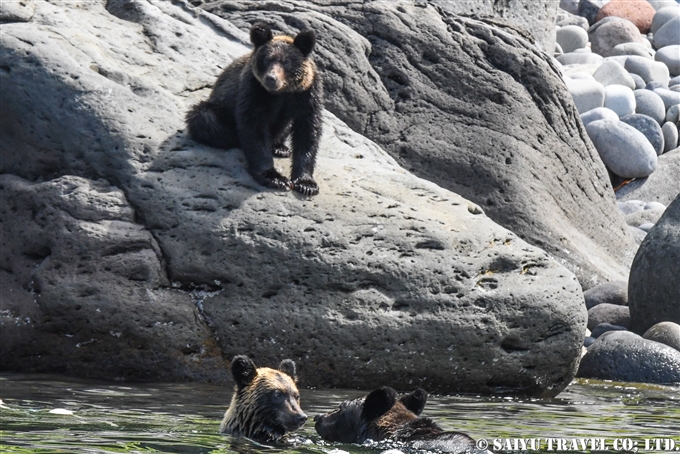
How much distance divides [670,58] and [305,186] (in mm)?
24358

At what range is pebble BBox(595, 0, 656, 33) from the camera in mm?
35719

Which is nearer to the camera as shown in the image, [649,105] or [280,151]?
[280,151]

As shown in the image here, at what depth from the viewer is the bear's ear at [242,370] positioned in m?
6.88

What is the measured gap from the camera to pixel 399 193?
1072 centimetres

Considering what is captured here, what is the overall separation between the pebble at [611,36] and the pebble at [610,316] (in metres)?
20.7

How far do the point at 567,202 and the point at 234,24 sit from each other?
547cm

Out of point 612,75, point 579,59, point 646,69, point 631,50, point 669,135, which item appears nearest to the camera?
point 669,135

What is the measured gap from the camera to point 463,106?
15.3 m

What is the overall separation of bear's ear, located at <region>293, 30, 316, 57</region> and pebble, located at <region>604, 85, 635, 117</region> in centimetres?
1593

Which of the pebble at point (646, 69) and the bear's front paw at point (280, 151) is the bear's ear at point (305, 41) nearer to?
the bear's front paw at point (280, 151)

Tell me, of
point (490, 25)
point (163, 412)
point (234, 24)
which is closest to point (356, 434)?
point (163, 412)

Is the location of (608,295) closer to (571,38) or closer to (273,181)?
(273,181)

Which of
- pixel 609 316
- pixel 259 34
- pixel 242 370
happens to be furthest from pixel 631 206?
pixel 242 370

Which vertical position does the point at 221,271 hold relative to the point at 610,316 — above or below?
above
